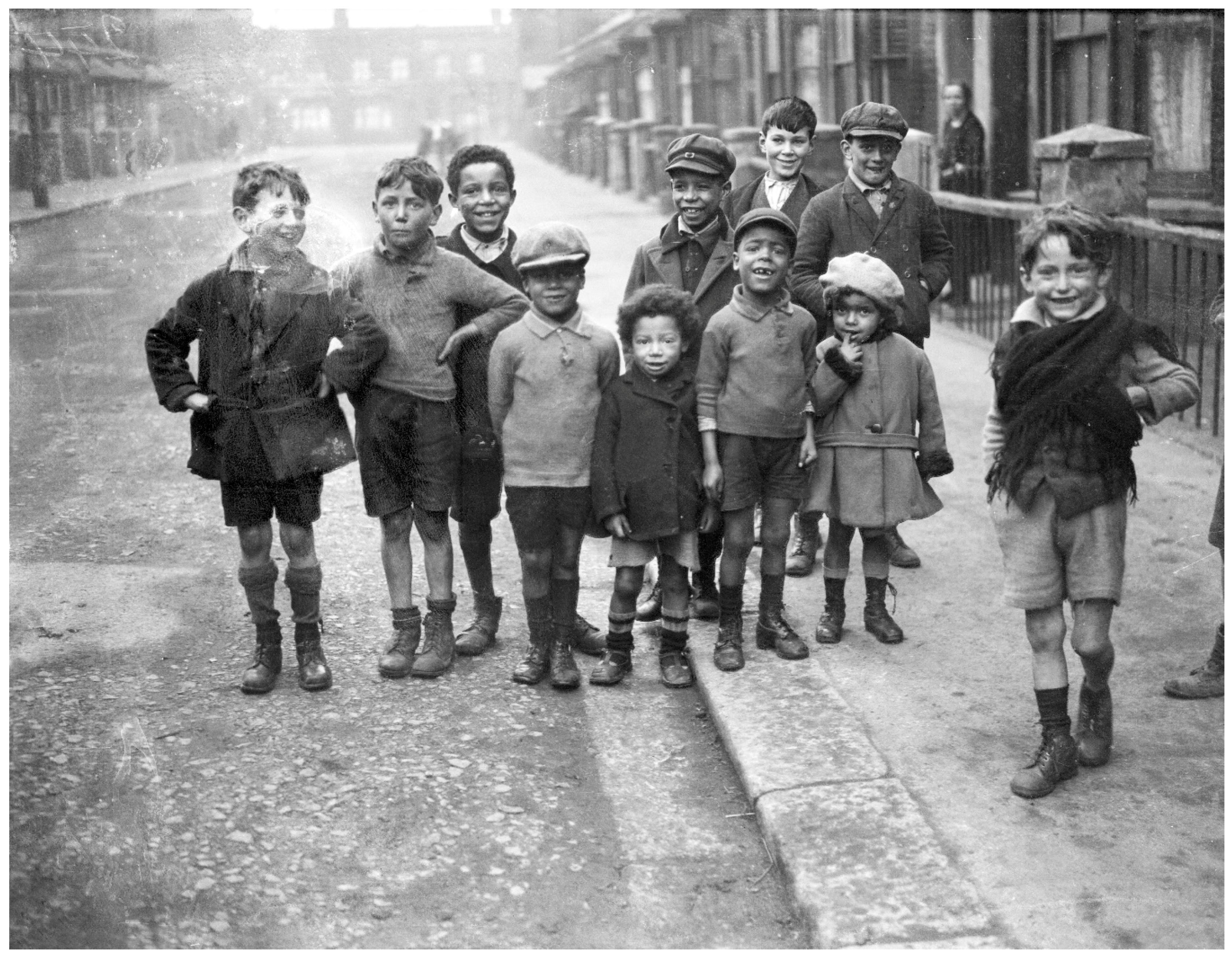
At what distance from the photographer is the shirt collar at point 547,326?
178 inches

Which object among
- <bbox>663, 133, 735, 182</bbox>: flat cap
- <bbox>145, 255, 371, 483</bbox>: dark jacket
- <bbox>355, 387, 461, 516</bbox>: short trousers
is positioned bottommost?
<bbox>355, 387, 461, 516</bbox>: short trousers

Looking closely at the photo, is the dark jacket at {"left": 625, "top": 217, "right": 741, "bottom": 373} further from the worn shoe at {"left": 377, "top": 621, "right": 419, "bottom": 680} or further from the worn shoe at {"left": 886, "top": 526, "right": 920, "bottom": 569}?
the worn shoe at {"left": 377, "top": 621, "right": 419, "bottom": 680}

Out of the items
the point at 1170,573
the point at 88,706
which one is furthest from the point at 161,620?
the point at 1170,573

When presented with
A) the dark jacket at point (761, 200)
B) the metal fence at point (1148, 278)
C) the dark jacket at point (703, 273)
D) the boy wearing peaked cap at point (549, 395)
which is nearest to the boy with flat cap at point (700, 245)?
the dark jacket at point (703, 273)

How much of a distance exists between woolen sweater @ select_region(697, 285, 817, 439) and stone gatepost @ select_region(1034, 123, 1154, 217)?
5.08 meters

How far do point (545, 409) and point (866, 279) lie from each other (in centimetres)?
111

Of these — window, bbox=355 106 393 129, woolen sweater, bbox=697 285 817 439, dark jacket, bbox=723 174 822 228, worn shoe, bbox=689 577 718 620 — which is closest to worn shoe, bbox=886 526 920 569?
worn shoe, bbox=689 577 718 620

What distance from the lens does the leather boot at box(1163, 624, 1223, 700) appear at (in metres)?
4.32

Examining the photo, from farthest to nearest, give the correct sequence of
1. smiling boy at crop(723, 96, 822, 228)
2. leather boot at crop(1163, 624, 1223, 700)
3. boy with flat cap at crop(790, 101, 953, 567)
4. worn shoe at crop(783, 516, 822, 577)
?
worn shoe at crop(783, 516, 822, 577)
smiling boy at crop(723, 96, 822, 228)
boy with flat cap at crop(790, 101, 953, 567)
leather boot at crop(1163, 624, 1223, 700)

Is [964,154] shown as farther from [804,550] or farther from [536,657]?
[536,657]

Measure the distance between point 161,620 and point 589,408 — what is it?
1967 millimetres

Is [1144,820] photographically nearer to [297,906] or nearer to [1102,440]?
[1102,440]

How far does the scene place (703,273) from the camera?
5.12m

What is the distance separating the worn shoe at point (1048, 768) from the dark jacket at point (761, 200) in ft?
7.81
